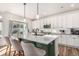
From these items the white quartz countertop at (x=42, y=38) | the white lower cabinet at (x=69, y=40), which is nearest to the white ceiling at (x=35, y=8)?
the white quartz countertop at (x=42, y=38)

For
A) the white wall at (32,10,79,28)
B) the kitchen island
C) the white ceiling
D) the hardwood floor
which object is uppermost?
the white ceiling

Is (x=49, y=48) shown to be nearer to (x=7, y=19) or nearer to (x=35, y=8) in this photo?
(x=35, y=8)

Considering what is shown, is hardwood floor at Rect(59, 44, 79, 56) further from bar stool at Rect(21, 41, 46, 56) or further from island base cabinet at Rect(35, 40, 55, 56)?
bar stool at Rect(21, 41, 46, 56)

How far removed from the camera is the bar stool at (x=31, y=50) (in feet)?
5.67

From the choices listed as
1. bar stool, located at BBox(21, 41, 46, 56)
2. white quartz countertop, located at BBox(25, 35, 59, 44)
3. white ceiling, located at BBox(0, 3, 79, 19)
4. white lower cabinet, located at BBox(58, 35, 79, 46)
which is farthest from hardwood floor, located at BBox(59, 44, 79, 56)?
white ceiling, located at BBox(0, 3, 79, 19)

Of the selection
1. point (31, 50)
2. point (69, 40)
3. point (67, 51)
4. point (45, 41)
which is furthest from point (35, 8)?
point (67, 51)

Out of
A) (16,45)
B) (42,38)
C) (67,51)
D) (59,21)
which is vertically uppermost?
(59,21)

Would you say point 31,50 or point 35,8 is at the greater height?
point 35,8

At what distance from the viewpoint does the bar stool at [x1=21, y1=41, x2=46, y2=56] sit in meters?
1.73

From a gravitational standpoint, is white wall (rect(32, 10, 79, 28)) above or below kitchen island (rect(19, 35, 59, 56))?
above

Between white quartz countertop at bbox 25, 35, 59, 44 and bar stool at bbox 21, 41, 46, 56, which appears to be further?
white quartz countertop at bbox 25, 35, 59, 44

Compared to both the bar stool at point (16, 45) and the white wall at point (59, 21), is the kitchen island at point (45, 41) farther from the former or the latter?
the white wall at point (59, 21)

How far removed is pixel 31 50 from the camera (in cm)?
173

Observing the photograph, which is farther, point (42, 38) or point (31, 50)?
point (42, 38)
